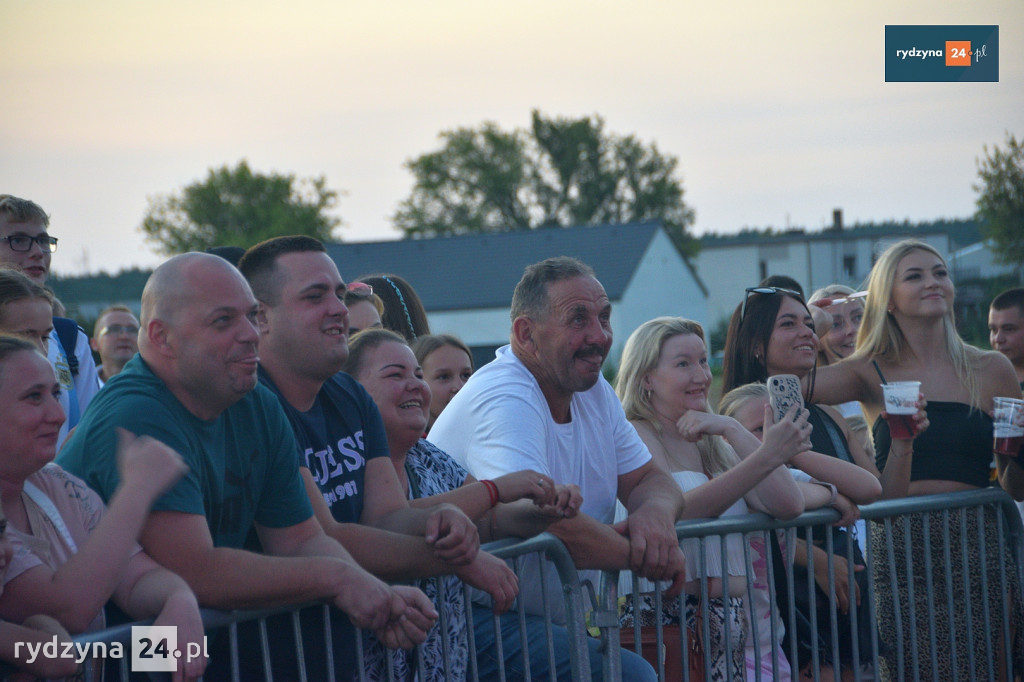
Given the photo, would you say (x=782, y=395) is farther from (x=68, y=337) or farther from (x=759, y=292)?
(x=68, y=337)

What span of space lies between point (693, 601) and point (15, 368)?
8.76 ft

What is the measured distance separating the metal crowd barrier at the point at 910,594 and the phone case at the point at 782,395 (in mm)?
452

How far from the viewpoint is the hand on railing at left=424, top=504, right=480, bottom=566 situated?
9.64 ft

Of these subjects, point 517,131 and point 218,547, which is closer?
point 218,547

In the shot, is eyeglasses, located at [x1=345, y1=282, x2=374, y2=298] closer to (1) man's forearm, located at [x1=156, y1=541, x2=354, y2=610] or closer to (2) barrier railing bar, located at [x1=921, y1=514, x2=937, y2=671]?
(1) man's forearm, located at [x1=156, y1=541, x2=354, y2=610]

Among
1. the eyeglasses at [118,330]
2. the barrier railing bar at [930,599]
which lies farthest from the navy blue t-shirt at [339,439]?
the eyeglasses at [118,330]

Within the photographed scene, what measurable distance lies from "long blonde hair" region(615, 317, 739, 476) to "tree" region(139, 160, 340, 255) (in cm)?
6330

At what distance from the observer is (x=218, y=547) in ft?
8.51

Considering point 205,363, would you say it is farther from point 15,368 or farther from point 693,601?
point 693,601

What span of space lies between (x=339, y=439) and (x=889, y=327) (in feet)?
10.7

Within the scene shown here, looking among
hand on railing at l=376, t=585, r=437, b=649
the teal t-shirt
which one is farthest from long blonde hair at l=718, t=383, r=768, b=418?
the teal t-shirt

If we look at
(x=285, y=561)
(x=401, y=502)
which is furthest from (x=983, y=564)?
(x=285, y=561)

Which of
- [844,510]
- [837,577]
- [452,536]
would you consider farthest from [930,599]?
[452,536]

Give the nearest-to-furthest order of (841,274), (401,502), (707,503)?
(401,502), (707,503), (841,274)
